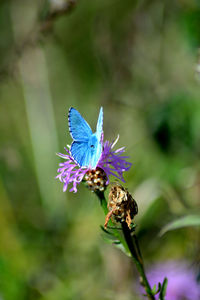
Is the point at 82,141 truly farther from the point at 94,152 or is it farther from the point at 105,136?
the point at 105,136

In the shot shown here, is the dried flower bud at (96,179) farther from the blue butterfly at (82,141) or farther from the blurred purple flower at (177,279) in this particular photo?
the blurred purple flower at (177,279)

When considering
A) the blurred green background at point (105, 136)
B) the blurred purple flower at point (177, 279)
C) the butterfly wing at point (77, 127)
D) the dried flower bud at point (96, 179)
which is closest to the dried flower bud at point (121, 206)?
the dried flower bud at point (96, 179)

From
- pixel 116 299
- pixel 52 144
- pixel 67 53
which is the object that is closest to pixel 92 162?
pixel 116 299

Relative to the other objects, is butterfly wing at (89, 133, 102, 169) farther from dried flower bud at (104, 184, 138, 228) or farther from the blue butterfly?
dried flower bud at (104, 184, 138, 228)

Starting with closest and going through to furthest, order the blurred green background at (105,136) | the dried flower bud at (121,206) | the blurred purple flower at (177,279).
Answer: the dried flower bud at (121,206) → the blurred purple flower at (177,279) → the blurred green background at (105,136)

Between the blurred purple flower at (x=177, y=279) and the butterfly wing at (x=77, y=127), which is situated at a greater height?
the butterfly wing at (x=77, y=127)

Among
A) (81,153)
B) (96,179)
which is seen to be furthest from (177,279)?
(81,153)

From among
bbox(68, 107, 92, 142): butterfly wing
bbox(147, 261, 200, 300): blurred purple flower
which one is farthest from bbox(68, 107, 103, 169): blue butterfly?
bbox(147, 261, 200, 300): blurred purple flower
